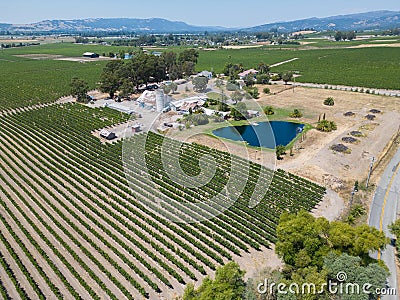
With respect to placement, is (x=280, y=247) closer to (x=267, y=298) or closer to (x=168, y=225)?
(x=267, y=298)

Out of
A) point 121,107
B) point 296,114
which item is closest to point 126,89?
point 121,107

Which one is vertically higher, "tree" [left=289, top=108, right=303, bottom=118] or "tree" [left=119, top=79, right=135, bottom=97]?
"tree" [left=119, top=79, right=135, bottom=97]

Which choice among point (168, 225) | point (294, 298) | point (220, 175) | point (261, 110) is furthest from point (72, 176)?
point (261, 110)

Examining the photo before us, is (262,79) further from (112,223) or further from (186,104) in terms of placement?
(112,223)

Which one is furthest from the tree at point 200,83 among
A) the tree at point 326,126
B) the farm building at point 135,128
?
the tree at point 326,126

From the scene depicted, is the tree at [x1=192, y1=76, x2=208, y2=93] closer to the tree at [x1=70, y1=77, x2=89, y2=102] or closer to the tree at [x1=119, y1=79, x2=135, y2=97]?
the tree at [x1=119, y1=79, x2=135, y2=97]

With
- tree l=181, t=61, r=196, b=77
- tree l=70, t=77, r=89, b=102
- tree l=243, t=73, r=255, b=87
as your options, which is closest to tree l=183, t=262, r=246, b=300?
tree l=70, t=77, r=89, b=102
